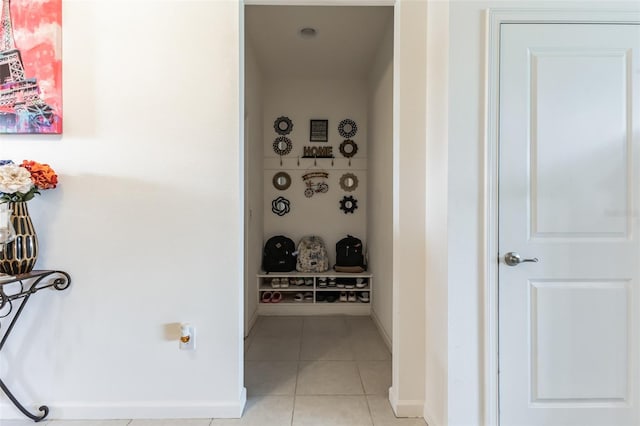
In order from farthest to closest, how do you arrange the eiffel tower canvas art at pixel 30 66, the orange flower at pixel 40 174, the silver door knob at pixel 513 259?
the eiffel tower canvas art at pixel 30 66 < the orange flower at pixel 40 174 < the silver door knob at pixel 513 259

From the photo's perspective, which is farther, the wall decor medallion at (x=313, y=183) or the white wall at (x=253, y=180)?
the wall decor medallion at (x=313, y=183)

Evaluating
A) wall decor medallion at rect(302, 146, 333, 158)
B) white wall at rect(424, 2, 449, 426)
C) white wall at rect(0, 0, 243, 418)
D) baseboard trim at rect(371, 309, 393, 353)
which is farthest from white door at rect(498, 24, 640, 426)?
wall decor medallion at rect(302, 146, 333, 158)

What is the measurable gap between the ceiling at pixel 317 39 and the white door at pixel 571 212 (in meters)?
1.46

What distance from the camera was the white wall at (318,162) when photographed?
12.3 ft

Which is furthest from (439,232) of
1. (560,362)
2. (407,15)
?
(407,15)

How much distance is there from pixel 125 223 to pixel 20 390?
1049 millimetres

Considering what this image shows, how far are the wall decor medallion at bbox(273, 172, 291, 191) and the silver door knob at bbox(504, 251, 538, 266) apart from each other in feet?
8.69

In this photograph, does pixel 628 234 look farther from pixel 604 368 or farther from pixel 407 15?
pixel 407 15

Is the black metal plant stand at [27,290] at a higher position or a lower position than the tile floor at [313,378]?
higher

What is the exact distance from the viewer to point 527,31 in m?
1.48

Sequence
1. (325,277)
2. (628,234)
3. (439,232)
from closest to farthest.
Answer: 1. (628,234)
2. (439,232)
3. (325,277)

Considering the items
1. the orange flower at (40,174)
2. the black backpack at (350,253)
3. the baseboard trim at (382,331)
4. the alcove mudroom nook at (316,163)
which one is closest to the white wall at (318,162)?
the alcove mudroom nook at (316,163)

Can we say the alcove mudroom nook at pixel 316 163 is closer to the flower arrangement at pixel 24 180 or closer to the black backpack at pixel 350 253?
the black backpack at pixel 350 253

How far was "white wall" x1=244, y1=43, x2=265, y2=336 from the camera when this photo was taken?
9.47ft
